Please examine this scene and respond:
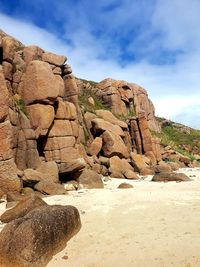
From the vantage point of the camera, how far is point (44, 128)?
28703 mm

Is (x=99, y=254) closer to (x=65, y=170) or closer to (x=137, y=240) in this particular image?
(x=137, y=240)

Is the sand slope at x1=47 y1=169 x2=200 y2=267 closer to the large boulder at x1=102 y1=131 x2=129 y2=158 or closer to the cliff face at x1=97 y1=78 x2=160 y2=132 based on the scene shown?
the large boulder at x1=102 y1=131 x2=129 y2=158

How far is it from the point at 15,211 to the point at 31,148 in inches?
502

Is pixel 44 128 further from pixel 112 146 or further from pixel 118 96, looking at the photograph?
pixel 118 96

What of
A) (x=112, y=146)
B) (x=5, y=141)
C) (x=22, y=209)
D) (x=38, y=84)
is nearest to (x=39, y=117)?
(x=38, y=84)

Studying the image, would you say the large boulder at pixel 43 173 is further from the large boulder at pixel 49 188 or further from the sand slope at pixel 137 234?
the sand slope at pixel 137 234

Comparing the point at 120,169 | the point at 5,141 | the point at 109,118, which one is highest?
the point at 109,118

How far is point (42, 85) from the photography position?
94.5ft

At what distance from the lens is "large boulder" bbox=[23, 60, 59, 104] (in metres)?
28.7

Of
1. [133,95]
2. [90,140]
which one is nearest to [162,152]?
[133,95]

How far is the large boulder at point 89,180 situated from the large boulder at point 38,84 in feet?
25.3

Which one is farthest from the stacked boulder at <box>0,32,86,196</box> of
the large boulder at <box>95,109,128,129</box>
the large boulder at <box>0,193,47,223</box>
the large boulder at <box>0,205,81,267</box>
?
the large boulder at <box>95,109,128,129</box>

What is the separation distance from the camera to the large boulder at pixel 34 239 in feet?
29.0

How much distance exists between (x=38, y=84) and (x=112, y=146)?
1257 centimetres
